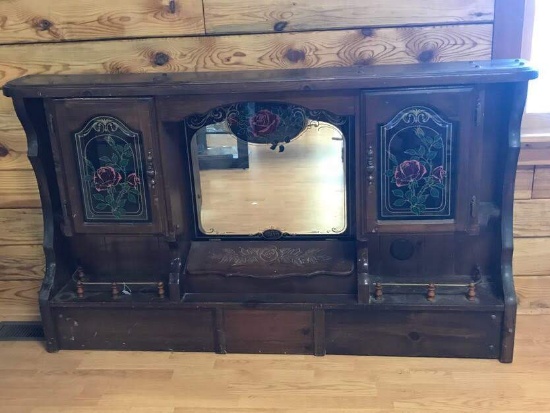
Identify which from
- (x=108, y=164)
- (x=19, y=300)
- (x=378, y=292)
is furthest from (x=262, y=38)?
(x=19, y=300)

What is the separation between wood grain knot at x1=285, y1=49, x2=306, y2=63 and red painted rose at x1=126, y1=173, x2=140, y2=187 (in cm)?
62

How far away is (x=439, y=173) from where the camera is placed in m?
1.81

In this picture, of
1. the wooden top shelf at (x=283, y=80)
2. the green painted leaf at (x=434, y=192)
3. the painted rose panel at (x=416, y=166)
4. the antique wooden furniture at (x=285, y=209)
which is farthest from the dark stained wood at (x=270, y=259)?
the wooden top shelf at (x=283, y=80)

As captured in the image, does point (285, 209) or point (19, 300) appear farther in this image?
point (19, 300)

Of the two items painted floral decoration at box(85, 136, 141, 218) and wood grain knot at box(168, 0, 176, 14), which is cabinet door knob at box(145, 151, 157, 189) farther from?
wood grain knot at box(168, 0, 176, 14)

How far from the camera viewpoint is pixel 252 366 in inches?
78.5

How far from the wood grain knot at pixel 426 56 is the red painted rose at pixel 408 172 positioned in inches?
14.5

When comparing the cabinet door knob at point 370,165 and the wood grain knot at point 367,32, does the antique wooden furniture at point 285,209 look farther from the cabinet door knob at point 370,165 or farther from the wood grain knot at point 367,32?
the wood grain knot at point 367,32

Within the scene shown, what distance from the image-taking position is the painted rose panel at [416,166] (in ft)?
5.77

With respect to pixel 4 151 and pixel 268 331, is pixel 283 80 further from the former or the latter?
pixel 4 151

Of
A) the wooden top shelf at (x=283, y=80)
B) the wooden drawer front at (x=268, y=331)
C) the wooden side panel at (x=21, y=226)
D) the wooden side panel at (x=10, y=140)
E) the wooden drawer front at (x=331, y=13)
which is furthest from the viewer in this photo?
the wooden side panel at (x=21, y=226)

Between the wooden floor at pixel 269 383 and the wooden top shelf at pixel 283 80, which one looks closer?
the wooden top shelf at pixel 283 80

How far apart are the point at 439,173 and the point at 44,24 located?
4.50 feet

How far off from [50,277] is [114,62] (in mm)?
759
